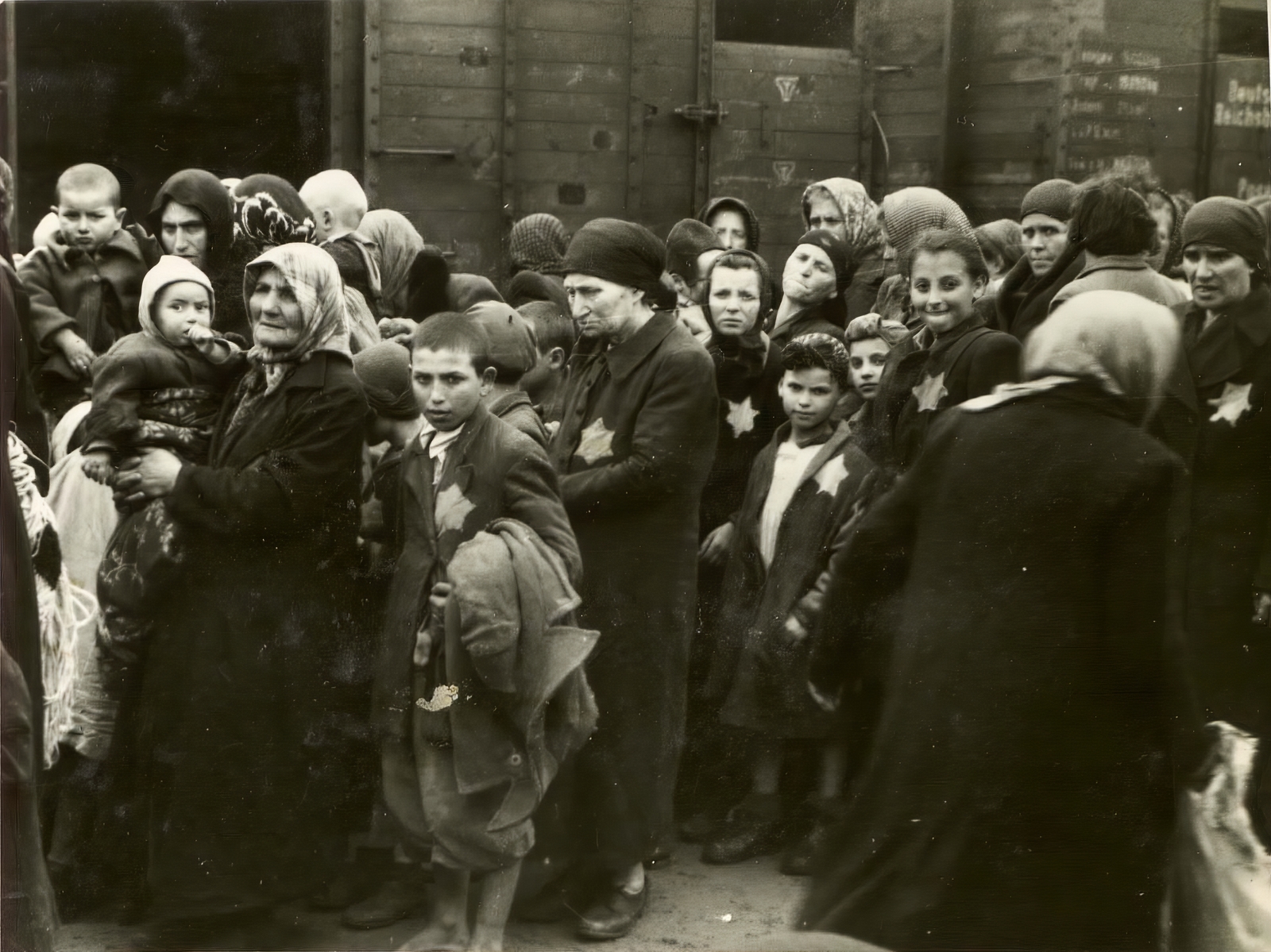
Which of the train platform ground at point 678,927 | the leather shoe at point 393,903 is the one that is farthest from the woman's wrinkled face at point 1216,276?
the leather shoe at point 393,903

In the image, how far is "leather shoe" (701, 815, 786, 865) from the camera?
399 centimetres

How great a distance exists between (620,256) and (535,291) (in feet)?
0.80

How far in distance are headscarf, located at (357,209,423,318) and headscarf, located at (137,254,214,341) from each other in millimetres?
414

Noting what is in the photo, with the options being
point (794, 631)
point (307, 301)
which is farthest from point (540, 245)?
point (794, 631)

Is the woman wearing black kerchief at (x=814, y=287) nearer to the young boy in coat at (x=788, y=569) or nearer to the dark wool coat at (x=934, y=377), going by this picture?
the young boy in coat at (x=788, y=569)

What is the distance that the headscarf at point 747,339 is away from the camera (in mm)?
3951

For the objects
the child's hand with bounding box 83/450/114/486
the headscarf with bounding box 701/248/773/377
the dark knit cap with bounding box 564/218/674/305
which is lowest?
the child's hand with bounding box 83/450/114/486

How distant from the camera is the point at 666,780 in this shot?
3.97 meters

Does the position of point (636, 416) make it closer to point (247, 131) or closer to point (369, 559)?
point (369, 559)

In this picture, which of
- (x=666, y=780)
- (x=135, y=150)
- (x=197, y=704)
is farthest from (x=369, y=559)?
(x=135, y=150)

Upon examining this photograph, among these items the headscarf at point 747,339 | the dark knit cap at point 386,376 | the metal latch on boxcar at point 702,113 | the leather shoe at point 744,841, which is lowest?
the leather shoe at point 744,841

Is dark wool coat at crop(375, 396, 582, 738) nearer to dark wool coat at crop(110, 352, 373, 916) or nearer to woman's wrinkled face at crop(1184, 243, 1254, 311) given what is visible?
dark wool coat at crop(110, 352, 373, 916)

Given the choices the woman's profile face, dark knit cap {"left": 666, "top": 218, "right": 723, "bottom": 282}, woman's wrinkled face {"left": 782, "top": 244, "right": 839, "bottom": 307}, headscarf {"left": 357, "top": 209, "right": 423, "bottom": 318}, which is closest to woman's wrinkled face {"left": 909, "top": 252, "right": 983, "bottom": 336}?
woman's wrinkled face {"left": 782, "top": 244, "right": 839, "bottom": 307}

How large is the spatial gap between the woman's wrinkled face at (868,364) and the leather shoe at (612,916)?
4.58 feet
